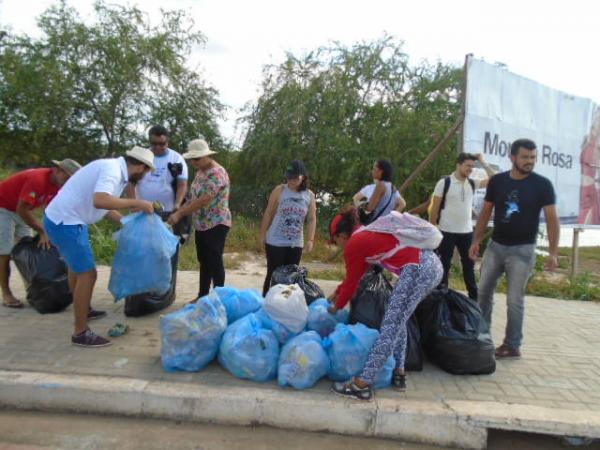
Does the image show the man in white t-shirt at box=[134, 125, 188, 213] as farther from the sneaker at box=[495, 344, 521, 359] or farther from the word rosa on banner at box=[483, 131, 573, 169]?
the word rosa on banner at box=[483, 131, 573, 169]

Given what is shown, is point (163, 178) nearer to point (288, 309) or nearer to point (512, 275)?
point (288, 309)

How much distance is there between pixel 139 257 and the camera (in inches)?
147

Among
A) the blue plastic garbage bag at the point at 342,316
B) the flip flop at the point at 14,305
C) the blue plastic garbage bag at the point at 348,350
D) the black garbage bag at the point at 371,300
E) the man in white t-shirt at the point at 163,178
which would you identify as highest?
the man in white t-shirt at the point at 163,178

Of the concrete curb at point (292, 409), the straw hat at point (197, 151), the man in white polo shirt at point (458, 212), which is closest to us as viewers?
the concrete curb at point (292, 409)

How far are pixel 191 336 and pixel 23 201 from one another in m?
2.21

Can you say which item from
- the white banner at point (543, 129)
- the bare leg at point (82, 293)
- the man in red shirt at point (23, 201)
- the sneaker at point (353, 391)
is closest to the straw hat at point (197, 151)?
A: the man in red shirt at point (23, 201)

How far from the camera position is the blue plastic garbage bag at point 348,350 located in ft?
10.4

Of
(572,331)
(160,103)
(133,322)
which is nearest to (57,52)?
(160,103)

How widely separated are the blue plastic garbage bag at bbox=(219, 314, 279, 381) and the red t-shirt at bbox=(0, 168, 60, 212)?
231cm

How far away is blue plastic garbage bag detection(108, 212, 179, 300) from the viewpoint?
12.3 feet

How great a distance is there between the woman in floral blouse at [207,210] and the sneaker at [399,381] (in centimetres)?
208

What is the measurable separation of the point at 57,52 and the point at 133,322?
11620 millimetres

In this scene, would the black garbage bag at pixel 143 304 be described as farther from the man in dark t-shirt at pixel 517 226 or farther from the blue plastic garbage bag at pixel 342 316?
the man in dark t-shirt at pixel 517 226

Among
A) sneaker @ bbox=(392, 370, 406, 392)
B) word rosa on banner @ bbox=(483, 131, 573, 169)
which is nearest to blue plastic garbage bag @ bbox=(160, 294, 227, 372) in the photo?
sneaker @ bbox=(392, 370, 406, 392)
